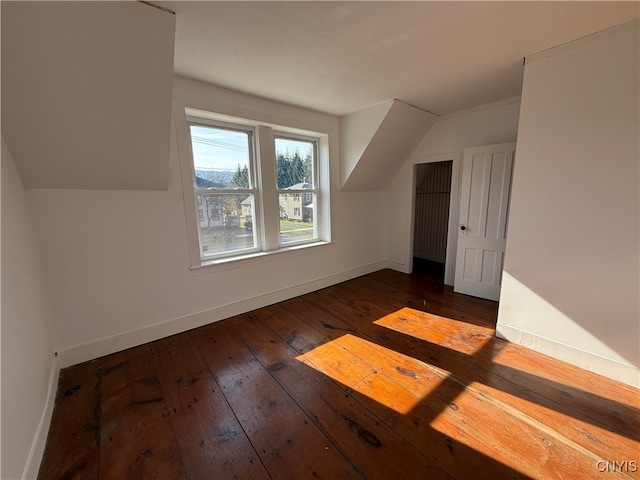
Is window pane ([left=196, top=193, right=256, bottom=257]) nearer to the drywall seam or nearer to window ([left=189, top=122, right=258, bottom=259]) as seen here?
window ([left=189, top=122, right=258, bottom=259])

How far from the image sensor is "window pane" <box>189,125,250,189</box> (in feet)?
8.66

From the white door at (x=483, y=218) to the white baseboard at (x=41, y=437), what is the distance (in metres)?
3.97

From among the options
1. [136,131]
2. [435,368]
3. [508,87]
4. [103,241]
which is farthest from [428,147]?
[103,241]

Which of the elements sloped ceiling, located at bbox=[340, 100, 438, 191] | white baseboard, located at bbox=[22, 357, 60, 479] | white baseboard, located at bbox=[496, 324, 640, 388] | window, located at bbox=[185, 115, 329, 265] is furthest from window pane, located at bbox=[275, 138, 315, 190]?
white baseboard, located at bbox=[496, 324, 640, 388]

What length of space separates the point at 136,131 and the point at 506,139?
3766 mm

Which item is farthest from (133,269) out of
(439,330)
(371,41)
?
(439,330)

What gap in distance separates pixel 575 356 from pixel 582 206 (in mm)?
1176

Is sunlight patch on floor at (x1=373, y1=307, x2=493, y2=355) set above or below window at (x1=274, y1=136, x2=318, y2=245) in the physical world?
below

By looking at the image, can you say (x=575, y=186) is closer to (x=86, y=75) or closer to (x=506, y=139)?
(x=506, y=139)

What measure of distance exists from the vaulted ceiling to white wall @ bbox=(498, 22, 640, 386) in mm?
253

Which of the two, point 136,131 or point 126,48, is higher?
point 126,48

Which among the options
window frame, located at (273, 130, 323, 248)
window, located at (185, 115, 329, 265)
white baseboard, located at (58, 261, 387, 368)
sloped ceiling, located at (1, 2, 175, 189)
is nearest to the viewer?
sloped ceiling, located at (1, 2, 175, 189)

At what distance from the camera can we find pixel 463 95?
2.82m

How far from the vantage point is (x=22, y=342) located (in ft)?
4.50
